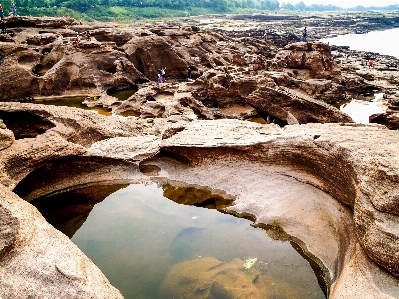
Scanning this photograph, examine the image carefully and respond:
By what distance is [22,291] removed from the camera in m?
3.87

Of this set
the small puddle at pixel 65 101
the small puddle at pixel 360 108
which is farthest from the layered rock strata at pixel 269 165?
the small puddle at pixel 360 108

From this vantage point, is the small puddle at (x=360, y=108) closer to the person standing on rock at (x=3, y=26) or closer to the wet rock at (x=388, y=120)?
the wet rock at (x=388, y=120)

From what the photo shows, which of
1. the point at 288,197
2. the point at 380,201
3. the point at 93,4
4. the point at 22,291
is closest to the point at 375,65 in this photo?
the point at 288,197

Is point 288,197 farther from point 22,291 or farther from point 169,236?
point 22,291

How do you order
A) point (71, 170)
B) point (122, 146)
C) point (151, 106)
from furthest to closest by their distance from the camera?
point (151, 106) → point (122, 146) → point (71, 170)

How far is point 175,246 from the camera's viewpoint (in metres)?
6.52

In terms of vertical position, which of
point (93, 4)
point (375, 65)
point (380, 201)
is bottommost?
point (375, 65)

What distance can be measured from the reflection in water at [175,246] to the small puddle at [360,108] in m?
12.1

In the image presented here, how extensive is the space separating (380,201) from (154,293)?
378 centimetres

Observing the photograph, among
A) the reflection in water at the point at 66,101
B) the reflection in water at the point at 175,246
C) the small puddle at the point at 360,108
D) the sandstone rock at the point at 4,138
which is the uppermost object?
the sandstone rock at the point at 4,138

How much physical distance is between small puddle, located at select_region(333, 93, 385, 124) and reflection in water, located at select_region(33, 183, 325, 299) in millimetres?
12092

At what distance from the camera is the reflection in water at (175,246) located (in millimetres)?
5488

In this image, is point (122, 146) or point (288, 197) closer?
point (288, 197)

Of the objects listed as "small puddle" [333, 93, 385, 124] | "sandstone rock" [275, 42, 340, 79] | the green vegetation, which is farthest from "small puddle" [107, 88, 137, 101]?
the green vegetation
